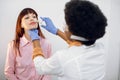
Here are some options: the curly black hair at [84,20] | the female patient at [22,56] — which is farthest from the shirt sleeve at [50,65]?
the female patient at [22,56]

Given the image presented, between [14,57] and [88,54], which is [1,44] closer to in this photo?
[14,57]

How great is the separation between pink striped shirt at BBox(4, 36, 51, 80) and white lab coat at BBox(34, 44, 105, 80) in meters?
0.81

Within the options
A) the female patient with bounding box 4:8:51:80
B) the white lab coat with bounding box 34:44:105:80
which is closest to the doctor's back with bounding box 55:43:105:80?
the white lab coat with bounding box 34:44:105:80

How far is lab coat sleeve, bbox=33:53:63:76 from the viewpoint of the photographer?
4.35 ft

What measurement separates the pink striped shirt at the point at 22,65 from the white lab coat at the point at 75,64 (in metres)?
0.81

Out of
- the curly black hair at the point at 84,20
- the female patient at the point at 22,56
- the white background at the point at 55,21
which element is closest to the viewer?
the curly black hair at the point at 84,20

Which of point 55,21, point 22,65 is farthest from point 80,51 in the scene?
point 55,21

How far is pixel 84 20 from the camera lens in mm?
1311

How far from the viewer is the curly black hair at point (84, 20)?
1.31 meters

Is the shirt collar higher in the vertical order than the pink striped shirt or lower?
higher

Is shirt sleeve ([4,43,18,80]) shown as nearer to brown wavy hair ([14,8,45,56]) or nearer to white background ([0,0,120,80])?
brown wavy hair ([14,8,45,56])

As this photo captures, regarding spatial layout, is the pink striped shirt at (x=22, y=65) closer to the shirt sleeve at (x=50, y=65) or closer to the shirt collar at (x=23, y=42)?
the shirt collar at (x=23, y=42)

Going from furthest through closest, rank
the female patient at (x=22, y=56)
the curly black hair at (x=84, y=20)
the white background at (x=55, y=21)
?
1. the white background at (x=55, y=21)
2. the female patient at (x=22, y=56)
3. the curly black hair at (x=84, y=20)

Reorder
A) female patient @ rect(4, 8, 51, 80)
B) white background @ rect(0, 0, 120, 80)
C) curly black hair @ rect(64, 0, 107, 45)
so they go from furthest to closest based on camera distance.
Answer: white background @ rect(0, 0, 120, 80)
female patient @ rect(4, 8, 51, 80)
curly black hair @ rect(64, 0, 107, 45)
